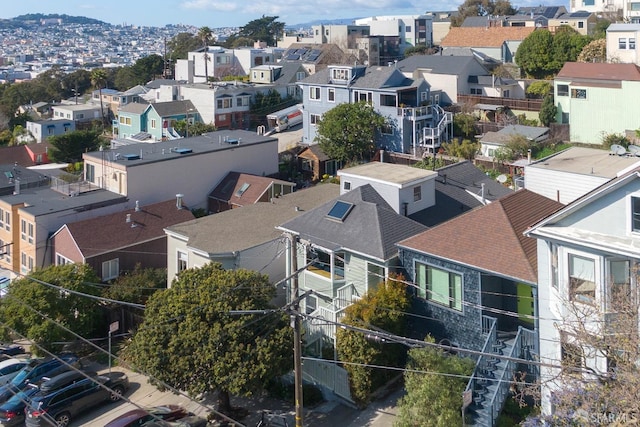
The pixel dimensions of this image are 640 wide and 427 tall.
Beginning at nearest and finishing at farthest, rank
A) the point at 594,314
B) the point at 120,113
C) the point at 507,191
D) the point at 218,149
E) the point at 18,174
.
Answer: the point at 594,314
the point at 507,191
the point at 218,149
the point at 18,174
the point at 120,113

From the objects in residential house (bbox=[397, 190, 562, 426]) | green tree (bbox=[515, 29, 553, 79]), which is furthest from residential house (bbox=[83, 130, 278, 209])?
green tree (bbox=[515, 29, 553, 79])

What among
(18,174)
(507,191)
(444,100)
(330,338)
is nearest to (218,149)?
(18,174)

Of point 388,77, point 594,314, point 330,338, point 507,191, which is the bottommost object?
point 330,338

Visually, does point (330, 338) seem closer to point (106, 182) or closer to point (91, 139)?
point (106, 182)

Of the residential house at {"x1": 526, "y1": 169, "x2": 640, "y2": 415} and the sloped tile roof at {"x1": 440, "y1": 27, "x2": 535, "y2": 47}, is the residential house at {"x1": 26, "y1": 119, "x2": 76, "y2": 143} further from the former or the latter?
the residential house at {"x1": 526, "y1": 169, "x2": 640, "y2": 415}

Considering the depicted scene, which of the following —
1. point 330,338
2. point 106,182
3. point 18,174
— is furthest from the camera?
point 18,174

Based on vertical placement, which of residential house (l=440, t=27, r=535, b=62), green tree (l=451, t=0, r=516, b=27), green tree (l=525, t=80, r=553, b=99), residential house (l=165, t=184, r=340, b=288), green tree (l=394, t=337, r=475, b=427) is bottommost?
green tree (l=394, t=337, r=475, b=427)
